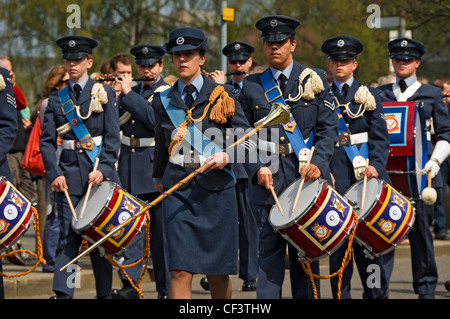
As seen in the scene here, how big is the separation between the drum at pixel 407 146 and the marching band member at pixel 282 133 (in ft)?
5.37

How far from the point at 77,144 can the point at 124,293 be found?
1541 millimetres

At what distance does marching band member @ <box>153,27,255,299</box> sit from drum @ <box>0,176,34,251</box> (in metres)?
1.25

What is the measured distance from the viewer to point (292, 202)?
7332mm

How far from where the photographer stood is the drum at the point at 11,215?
25.5ft

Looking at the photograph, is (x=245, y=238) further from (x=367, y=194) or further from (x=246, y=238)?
(x=367, y=194)

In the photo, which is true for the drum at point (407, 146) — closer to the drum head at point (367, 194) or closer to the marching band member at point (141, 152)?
the drum head at point (367, 194)

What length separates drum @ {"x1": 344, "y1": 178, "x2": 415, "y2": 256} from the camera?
8164mm

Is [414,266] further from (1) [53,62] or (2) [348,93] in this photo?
(1) [53,62]

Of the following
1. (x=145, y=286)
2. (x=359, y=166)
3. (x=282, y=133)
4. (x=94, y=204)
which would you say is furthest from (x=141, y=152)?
(x=282, y=133)

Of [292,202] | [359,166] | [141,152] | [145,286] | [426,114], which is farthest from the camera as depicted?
[145,286]

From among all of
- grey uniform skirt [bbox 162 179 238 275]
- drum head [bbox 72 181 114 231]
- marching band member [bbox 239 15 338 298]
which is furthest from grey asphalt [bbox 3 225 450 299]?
grey uniform skirt [bbox 162 179 238 275]

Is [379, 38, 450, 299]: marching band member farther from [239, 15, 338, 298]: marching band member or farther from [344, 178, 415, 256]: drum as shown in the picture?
[239, 15, 338, 298]: marching band member

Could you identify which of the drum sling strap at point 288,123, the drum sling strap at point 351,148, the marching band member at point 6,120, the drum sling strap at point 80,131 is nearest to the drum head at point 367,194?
the drum sling strap at point 351,148
